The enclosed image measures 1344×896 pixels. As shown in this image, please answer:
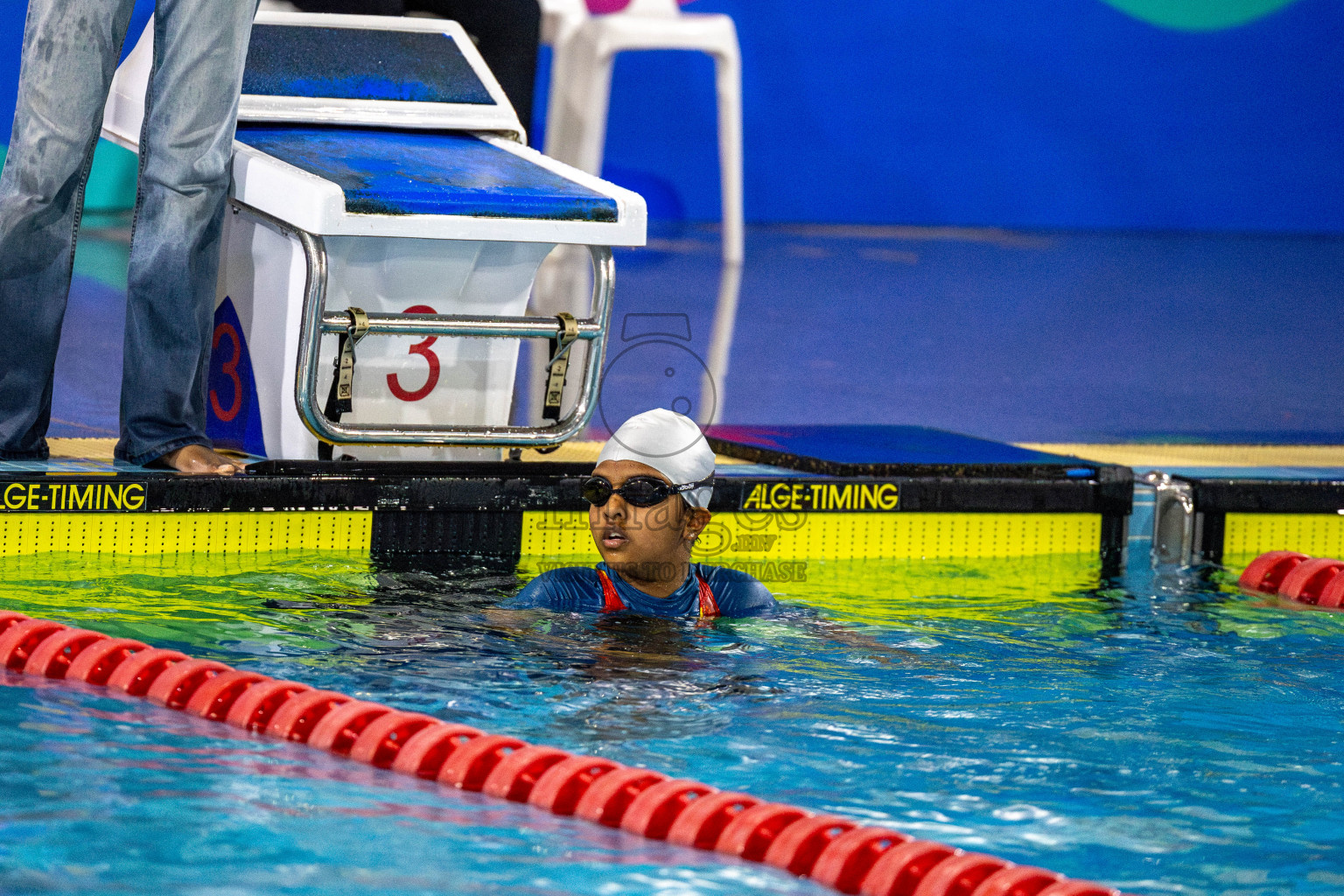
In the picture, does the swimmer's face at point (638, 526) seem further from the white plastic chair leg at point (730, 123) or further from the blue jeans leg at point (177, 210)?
the white plastic chair leg at point (730, 123)

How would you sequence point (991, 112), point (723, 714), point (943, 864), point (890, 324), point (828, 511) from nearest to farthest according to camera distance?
point (943, 864), point (723, 714), point (828, 511), point (890, 324), point (991, 112)

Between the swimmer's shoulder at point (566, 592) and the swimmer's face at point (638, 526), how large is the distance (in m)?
0.07

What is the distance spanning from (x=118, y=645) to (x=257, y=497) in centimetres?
123

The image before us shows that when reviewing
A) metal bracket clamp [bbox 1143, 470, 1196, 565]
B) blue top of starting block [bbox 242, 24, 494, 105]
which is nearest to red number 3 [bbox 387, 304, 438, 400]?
blue top of starting block [bbox 242, 24, 494, 105]

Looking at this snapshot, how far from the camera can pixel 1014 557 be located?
17.7 ft

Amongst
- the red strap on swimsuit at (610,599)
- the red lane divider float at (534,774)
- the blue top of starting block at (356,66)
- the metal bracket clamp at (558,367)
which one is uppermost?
the blue top of starting block at (356,66)

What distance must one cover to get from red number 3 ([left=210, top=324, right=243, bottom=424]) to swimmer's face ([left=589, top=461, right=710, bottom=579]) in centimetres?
157

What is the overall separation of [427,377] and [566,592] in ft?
3.86

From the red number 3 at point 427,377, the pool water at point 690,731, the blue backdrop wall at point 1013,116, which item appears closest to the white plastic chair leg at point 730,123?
the blue backdrop wall at point 1013,116

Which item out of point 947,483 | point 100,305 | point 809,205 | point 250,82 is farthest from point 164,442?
point 809,205

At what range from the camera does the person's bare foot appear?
4641mm

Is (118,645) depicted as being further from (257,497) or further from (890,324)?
(890,324)

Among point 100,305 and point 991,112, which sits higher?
point 991,112

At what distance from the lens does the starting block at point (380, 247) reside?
4.68 meters
